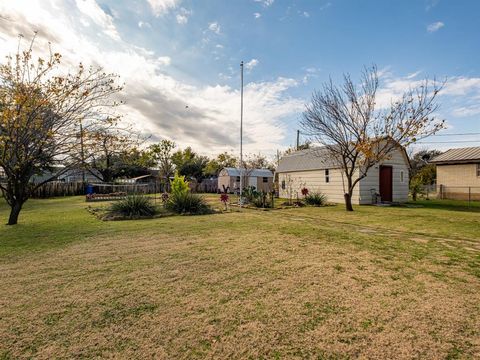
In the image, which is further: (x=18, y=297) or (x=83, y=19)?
(x=83, y=19)

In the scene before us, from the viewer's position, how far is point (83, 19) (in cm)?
777

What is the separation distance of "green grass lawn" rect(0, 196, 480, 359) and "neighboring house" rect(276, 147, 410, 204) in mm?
10388

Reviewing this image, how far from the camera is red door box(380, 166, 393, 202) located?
52.9ft

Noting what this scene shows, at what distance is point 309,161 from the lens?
61.5 ft

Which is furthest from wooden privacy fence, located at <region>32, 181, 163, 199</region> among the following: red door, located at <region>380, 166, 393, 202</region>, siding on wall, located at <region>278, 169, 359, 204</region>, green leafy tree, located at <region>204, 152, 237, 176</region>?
red door, located at <region>380, 166, 393, 202</region>

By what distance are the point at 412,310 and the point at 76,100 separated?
9.96m

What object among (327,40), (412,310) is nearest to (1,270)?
(412,310)

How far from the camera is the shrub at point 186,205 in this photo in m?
10.8

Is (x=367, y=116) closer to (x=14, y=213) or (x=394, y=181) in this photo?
(x=394, y=181)

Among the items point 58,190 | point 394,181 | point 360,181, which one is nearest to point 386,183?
point 394,181

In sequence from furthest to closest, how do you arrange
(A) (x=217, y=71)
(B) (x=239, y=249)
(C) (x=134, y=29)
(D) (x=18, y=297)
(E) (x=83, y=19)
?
(A) (x=217, y=71) → (C) (x=134, y=29) → (E) (x=83, y=19) → (B) (x=239, y=249) → (D) (x=18, y=297)

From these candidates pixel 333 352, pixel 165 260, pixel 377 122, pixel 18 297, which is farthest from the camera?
pixel 377 122

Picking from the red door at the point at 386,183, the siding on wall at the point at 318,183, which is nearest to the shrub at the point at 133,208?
the siding on wall at the point at 318,183

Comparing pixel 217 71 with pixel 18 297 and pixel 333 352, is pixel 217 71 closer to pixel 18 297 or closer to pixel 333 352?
pixel 18 297
